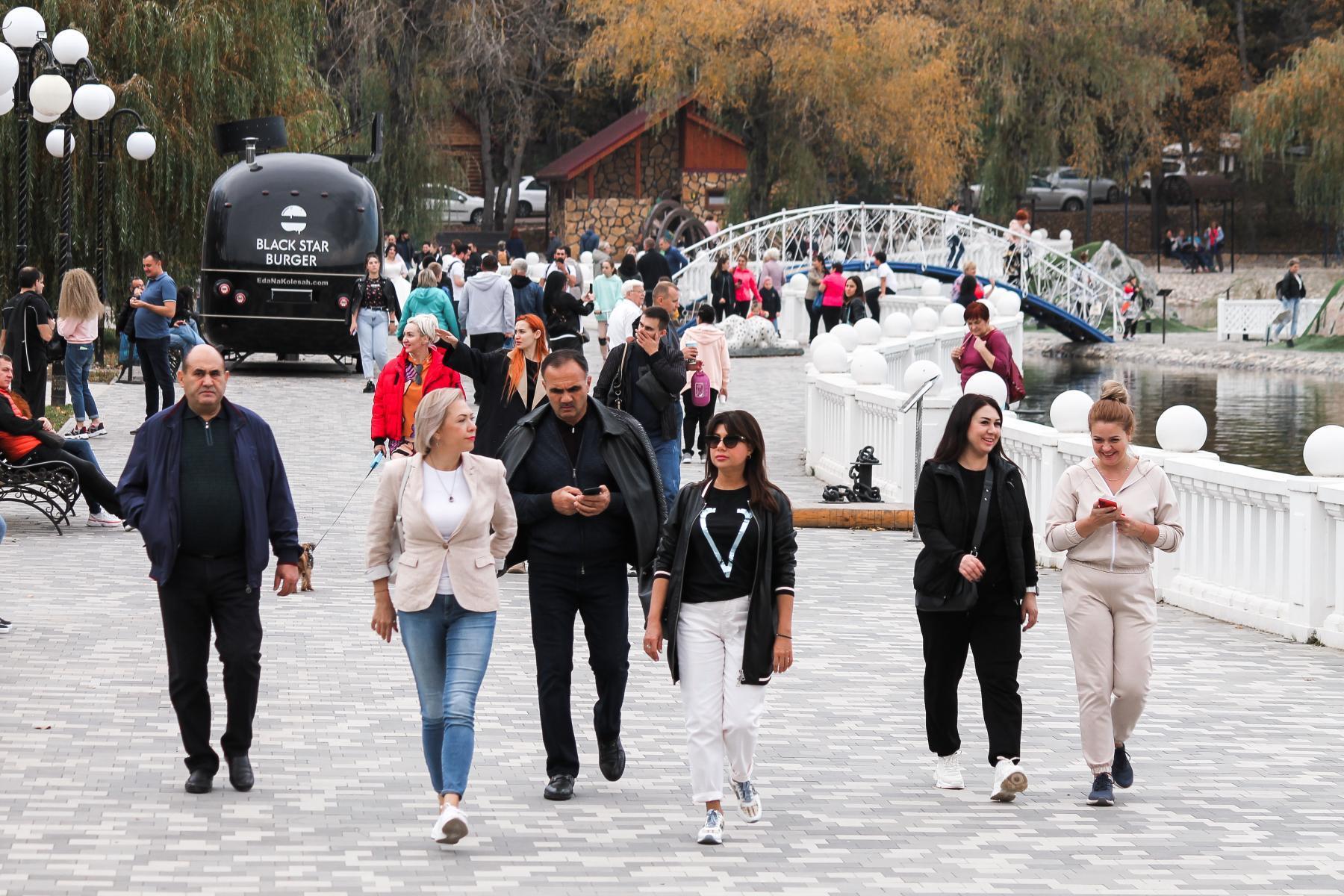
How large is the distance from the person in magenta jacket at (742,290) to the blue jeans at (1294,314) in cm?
1269

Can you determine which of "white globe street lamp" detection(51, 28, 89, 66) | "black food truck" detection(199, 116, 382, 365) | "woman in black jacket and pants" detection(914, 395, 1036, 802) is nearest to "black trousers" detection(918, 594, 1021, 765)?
"woman in black jacket and pants" detection(914, 395, 1036, 802)

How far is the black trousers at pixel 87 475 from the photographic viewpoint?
13.6m

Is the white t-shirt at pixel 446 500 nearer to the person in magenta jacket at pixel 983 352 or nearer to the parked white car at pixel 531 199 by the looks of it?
the person in magenta jacket at pixel 983 352

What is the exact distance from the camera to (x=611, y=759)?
731cm

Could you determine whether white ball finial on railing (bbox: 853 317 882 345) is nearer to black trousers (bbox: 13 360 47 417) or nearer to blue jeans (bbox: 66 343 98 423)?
blue jeans (bbox: 66 343 98 423)

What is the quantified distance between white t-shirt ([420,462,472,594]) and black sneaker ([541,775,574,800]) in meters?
0.91

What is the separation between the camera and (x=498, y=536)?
273 inches

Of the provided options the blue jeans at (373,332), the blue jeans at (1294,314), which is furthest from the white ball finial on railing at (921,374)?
the blue jeans at (1294,314)

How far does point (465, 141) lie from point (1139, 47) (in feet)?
69.5

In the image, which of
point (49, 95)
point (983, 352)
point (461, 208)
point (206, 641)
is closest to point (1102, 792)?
point (206, 641)

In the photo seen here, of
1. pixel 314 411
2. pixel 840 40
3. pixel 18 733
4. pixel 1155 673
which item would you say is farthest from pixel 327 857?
Result: pixel 840 40

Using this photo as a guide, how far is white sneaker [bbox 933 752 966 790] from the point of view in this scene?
7379mm

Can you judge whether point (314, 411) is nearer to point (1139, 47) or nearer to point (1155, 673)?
point (1155, 673)

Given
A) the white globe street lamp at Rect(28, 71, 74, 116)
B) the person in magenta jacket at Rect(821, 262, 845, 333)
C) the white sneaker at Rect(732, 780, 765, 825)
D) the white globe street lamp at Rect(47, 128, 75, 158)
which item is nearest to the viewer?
the white sneaker at Rect(732, 780, 765, 825)
